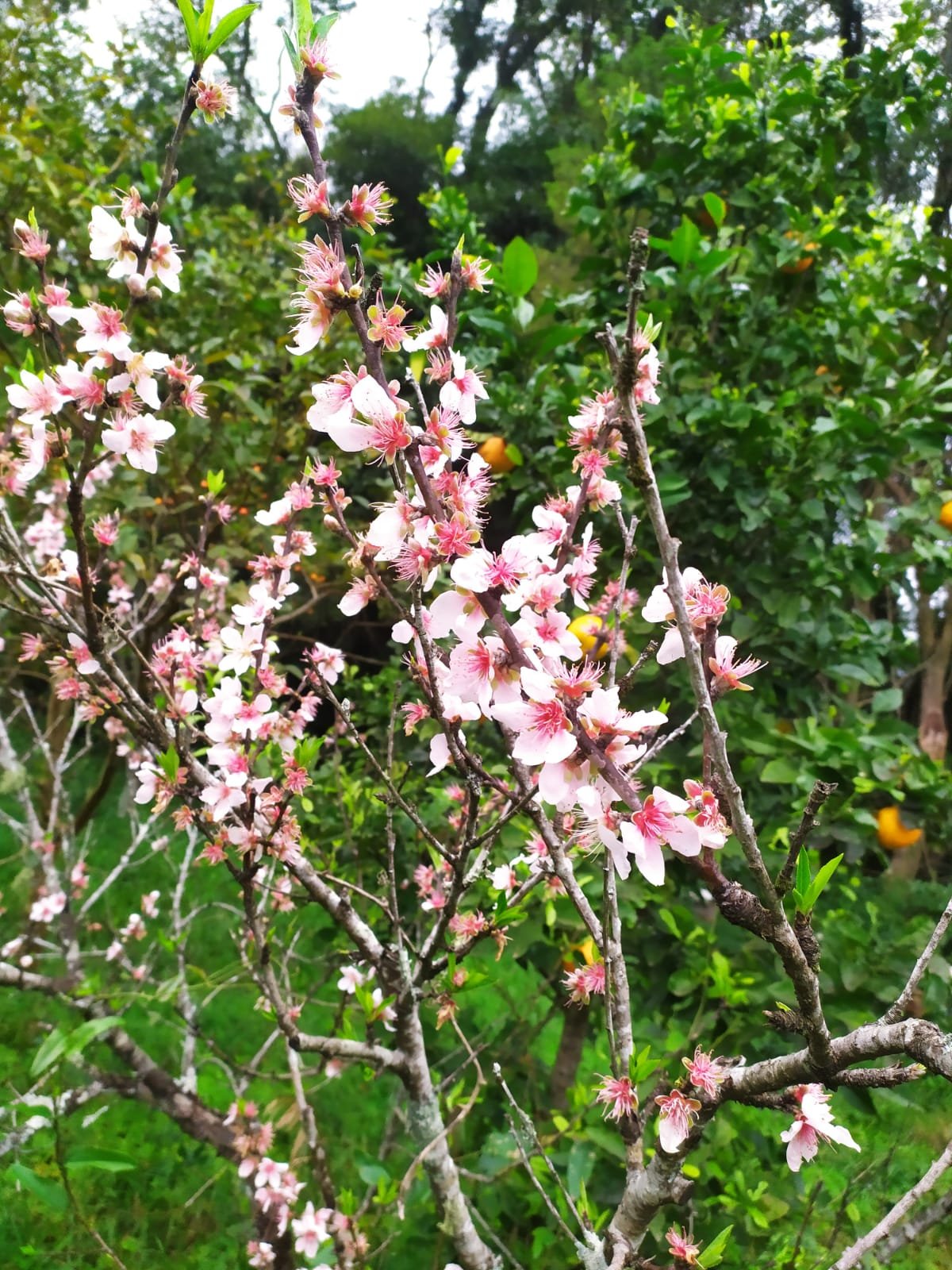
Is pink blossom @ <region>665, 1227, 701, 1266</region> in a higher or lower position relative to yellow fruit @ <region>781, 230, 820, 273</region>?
lower

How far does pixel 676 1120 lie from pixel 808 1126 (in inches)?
4.2

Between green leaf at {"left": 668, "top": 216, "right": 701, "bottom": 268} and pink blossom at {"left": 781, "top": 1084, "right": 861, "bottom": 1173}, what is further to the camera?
green leaf at {"left": 668, "top": 216, "right": 701, "bottom": 268}

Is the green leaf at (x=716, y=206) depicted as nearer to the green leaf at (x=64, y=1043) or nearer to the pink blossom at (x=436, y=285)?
the pink blossom at (x=436, y=285)

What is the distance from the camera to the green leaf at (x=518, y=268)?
156 cm

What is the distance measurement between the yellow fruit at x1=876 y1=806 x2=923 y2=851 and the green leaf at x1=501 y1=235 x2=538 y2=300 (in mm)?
1316

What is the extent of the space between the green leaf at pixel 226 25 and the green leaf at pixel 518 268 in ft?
2.55

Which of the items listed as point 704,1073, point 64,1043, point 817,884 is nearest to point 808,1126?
point 704,1073

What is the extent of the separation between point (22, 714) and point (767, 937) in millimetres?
→ 6705

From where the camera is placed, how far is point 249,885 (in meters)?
1.05

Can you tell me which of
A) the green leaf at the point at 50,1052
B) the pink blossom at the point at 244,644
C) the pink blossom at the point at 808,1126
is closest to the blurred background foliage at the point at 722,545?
the pink blossom at the point at 244,644

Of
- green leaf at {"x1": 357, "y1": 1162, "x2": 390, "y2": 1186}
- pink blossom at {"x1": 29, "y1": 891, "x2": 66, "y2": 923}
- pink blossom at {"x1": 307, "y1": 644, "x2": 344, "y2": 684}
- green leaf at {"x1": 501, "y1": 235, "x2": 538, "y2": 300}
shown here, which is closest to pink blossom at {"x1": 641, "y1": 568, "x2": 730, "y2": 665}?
pink blossom at {"x1": 307, "y1": 644, "x2": 344, "y2": 684}

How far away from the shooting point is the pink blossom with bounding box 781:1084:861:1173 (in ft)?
2.12

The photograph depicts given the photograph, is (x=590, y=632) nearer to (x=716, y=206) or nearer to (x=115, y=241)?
(x=115, y=241)

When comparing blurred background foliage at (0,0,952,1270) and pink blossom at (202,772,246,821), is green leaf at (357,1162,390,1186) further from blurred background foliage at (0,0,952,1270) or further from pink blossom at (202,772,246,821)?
pink blossom at (202,772,246,821)
